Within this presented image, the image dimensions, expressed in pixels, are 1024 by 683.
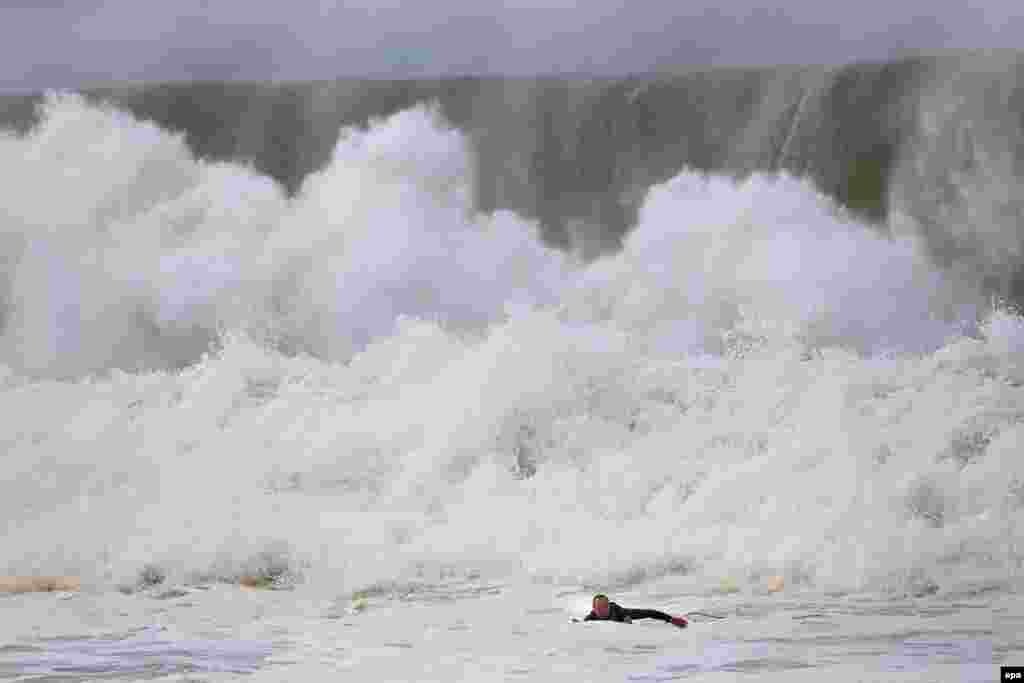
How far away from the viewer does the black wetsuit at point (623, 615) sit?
4176 millimetres

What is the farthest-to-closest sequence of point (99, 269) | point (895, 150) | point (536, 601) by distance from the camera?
point (99, 269)
point (895, 150)
point (536, 601)

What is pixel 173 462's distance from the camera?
5.62 meters

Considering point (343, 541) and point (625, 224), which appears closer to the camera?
point (343, 541)

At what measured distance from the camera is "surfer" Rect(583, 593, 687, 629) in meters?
4.16

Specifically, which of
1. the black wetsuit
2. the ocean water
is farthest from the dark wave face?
the black wetsuit

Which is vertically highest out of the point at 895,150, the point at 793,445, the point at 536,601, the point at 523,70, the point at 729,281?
the point at 523,70

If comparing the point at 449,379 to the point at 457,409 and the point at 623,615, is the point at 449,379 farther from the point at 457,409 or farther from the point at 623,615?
the point at 623,615

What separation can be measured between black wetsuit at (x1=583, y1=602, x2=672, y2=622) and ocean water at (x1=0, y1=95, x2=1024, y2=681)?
0.11ft

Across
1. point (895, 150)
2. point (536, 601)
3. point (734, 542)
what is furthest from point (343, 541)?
point (895, 150)

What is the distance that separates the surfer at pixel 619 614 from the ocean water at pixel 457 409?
0.12 feet

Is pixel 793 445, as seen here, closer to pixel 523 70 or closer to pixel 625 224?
pixel 625 224

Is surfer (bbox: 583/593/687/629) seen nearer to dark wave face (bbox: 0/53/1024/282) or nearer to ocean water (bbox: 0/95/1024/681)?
ocean water (bbox: 0/95/1024/681)

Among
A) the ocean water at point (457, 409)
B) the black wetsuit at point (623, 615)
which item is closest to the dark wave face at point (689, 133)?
the ocean water at point (457, 409)

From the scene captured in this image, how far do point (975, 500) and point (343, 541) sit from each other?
6.40ft
